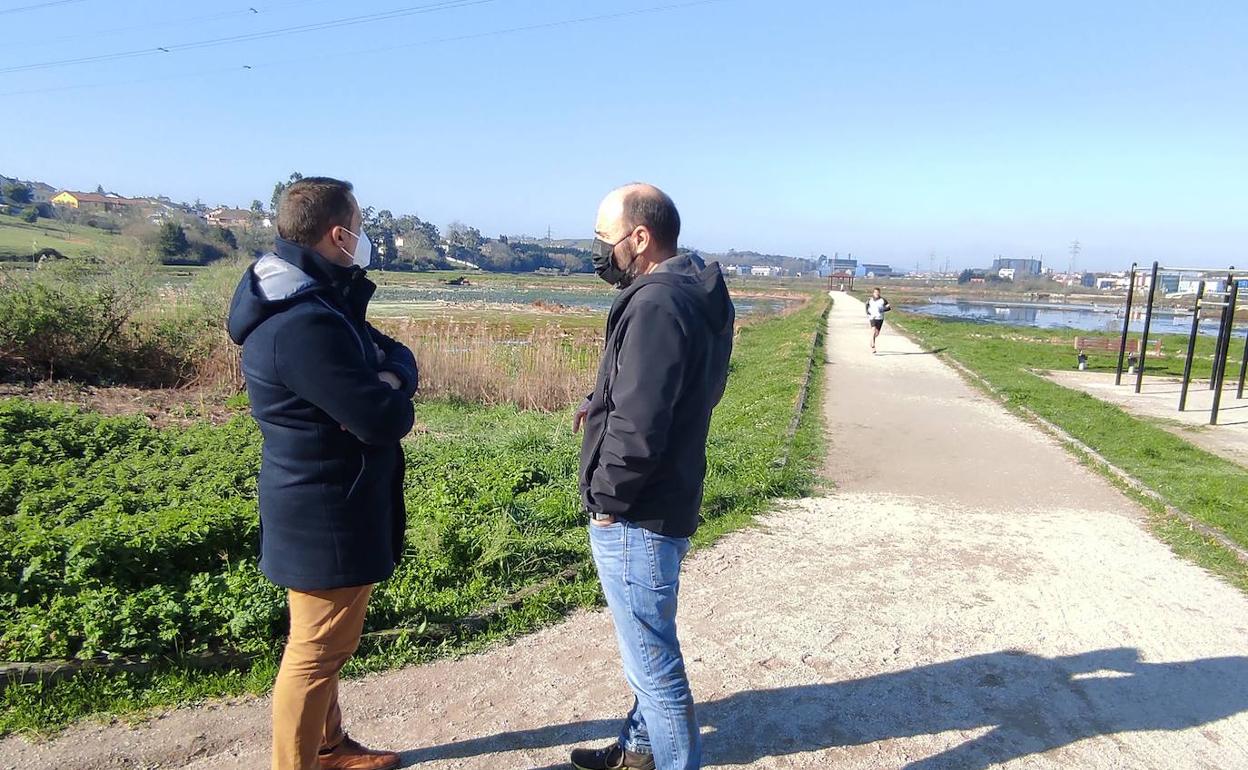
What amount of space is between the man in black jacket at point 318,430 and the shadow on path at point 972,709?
0.81 m

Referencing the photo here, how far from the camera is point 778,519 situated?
635 centimetres

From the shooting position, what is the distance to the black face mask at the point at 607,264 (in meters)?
2.47

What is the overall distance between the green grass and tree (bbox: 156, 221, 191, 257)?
897mm

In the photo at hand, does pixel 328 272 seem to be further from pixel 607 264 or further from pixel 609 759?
pixel 609 759

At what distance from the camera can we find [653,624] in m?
2.48

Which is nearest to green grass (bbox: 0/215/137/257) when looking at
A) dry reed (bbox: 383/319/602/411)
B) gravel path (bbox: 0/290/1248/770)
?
dry reed (bbox: 383/319/602/411)

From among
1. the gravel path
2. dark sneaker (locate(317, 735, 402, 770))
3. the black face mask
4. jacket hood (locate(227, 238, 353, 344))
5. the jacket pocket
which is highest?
the black face mask

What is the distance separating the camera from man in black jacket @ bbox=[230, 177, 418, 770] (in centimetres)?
219

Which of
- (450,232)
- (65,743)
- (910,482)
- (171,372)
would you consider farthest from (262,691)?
(450,232)

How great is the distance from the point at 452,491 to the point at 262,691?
2.68 metres

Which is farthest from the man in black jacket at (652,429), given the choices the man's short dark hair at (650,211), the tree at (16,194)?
the tree at (16,194)

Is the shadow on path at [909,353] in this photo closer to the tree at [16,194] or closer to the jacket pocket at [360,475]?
the jacket pocket at [360,475]

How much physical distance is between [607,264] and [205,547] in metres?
3.15

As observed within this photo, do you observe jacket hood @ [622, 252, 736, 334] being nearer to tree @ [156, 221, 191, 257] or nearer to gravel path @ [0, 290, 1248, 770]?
gravel path @ [0, 290, 1248, 770]
